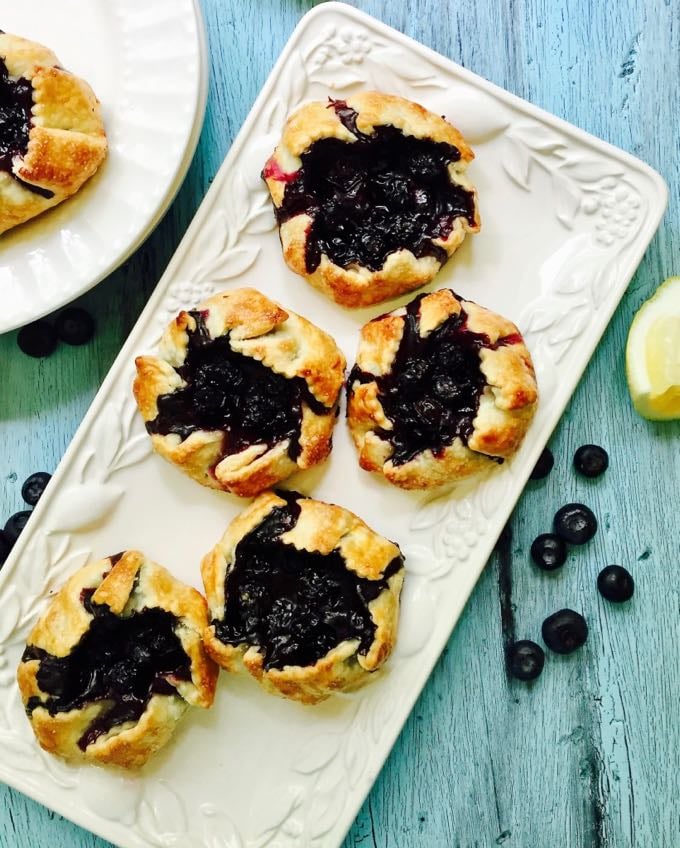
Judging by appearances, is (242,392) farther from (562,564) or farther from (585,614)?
(585,614)

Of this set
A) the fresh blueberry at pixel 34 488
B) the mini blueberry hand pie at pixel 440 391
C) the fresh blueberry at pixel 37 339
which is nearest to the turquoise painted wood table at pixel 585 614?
the mini blueberry hand pie at pixel 440 391

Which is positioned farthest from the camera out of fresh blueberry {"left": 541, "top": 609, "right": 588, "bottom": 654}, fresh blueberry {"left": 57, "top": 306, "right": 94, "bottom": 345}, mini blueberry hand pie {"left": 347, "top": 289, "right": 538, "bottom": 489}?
fresh blueberry {"left": 57, "top": 306, "right": 94, "bottom": 345}

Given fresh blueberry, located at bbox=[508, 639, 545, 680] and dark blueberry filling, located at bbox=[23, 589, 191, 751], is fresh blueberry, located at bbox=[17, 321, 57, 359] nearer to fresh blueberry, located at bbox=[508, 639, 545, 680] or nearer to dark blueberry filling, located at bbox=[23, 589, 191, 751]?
dark blueberry filling, located at bbox=[23, 589, 191, 751]

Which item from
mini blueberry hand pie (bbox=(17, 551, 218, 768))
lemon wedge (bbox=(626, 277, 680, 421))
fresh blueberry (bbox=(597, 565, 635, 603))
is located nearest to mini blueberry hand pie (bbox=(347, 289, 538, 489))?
lemon wedge (bbox=(626, 277, 680, 421))

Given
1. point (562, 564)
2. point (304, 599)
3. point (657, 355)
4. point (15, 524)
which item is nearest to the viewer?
point (304, 599)

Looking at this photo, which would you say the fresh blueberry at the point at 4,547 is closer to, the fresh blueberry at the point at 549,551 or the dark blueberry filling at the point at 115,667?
the dark blueberry filling at the point at 115,667

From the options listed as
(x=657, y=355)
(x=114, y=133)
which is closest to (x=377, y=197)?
(x=114, y=133)
